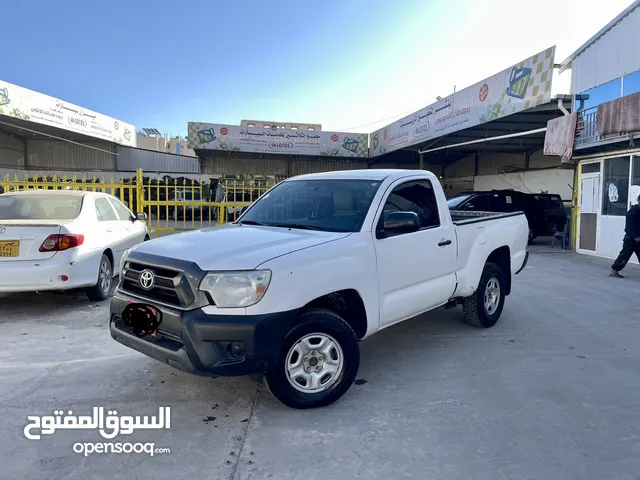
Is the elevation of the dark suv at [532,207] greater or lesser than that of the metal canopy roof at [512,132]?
lesser

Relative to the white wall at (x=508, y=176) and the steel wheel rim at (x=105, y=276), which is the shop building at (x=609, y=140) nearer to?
the white wall at (x=508, y=176)

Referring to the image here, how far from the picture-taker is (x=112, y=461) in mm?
2838

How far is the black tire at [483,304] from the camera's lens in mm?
5406

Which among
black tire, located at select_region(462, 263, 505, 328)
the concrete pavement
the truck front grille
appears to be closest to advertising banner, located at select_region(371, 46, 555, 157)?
black tire, located at select_region(462, 263, 505, 328)

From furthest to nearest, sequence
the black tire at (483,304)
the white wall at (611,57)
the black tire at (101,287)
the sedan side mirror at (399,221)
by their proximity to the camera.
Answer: the white wall at (611,57)
the black tire at (101,287)
the black tire at (483,304)
the sedan side mirror at (399,221)

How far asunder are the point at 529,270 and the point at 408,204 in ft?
21.7

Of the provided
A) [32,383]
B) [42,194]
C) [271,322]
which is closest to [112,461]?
[271,322]

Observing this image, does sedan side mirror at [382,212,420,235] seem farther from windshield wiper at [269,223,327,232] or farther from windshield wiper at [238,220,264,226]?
windshield wiper at [238,220,264,226]

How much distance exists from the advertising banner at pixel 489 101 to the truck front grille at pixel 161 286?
34.2 feet

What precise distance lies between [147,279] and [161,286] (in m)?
0.15

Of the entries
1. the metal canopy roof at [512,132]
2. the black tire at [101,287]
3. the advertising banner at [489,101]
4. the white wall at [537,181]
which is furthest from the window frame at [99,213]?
the white wall at [537,181]

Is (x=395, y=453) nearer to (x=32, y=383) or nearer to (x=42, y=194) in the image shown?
(x=32, y=383)

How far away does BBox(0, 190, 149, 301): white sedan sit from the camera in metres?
5.51

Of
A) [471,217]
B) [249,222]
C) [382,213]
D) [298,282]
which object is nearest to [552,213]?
[471,217]
